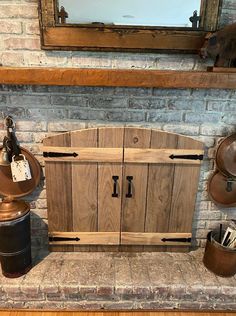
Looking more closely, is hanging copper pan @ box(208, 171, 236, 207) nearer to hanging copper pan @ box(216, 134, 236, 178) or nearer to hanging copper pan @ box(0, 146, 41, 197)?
hanging copper pan @ box(216, 134, 236, 178)

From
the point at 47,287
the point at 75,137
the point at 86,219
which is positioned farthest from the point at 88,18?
the point at 47,287

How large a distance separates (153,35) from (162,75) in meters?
0.24

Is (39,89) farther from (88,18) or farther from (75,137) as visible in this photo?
(88,18)

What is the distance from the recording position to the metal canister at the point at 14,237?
1529mm

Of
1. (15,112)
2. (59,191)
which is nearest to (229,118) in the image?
(59,191)

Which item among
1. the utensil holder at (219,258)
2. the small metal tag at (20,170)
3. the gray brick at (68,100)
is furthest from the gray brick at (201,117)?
the small metal tag at (20,170)

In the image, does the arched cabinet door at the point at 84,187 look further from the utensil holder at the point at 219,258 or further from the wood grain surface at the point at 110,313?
the utensil holder at the point at 219,258

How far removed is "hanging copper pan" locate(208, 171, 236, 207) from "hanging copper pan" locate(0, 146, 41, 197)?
1.01 m

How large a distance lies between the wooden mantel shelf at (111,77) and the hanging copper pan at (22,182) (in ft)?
1.42

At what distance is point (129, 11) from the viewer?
143cm

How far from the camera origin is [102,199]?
1721mm

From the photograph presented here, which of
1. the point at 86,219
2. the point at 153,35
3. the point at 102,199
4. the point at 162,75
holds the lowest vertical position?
the point at 86,219

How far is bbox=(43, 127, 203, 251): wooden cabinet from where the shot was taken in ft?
5.28

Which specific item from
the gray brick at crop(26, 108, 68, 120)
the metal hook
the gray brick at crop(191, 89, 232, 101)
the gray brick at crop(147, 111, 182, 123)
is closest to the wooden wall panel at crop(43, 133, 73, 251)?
the gray brick at crop(26, 108, 68, 120)
